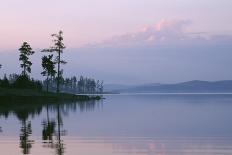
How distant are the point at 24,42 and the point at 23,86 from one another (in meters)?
15.7

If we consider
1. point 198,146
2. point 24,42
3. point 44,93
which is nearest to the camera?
point 198,146

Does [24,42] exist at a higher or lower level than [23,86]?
higher

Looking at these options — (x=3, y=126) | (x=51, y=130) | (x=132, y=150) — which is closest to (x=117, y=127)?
(x=51, y=130)

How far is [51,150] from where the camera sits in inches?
1030

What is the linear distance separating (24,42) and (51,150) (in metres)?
93.9

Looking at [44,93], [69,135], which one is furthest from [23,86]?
[69,135]

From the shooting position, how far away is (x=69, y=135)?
113ft

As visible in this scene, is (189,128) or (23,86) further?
(23,86)

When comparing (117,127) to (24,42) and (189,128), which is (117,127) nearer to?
(189,128)

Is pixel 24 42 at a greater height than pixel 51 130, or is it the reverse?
pixel 24 42

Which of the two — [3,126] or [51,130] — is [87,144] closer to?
[51,130]

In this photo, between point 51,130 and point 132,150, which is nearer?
point 132,150

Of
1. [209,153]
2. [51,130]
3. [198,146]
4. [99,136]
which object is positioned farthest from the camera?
[51,130]

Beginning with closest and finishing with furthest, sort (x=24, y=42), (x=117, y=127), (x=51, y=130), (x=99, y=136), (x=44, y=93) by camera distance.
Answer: (x=99, y=136)
(x=51, y=130)
(x=117, y=127)
(x=44, y=93)
(x=24, y=42)
